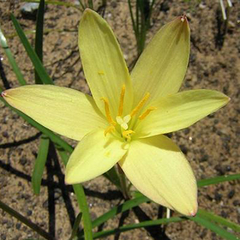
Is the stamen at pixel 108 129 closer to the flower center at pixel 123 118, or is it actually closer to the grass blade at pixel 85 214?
the flower center at pixel 123 118

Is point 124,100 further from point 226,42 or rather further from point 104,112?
point 226,42

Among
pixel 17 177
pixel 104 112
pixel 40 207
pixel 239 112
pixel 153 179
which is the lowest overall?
pixel 40 207

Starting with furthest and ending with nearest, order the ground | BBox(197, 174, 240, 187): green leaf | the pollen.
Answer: the ground → BBox(197, 174, 240, 187): green leaf → the pollen

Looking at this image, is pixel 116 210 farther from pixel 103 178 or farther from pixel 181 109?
pixel 181 109

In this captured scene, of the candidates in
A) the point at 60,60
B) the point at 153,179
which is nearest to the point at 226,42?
the point at 60,60

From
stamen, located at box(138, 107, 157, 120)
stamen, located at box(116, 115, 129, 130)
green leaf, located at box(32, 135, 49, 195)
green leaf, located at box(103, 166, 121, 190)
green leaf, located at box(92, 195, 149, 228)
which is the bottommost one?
green leaf, located at box(92, 195, 149, 228)

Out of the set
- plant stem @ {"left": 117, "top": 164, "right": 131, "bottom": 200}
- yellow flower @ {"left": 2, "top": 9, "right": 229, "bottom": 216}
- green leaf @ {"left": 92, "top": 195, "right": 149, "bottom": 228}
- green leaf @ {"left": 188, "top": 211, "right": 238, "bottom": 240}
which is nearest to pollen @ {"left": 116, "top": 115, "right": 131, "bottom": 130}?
yellow flower @ {"left": 2, "top": 9, "right": 229, "bottom": 216}

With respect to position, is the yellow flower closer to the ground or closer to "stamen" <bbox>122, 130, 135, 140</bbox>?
"stamen" <bbox>122, 130, 135, 140</bbox>
